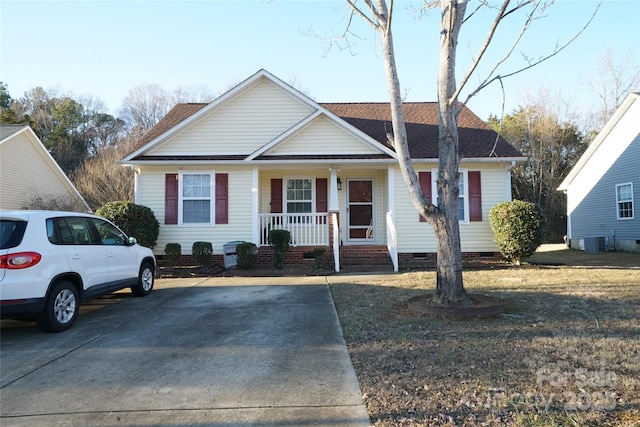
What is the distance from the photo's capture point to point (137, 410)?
3447mm

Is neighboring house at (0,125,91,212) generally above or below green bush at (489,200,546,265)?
above

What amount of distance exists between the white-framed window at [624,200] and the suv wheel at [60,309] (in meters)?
21.4

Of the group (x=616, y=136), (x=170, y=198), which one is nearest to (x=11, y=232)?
(x=170, y=198)

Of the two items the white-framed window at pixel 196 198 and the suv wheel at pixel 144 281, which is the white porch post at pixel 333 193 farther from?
the suv wheel at pixel 144 281

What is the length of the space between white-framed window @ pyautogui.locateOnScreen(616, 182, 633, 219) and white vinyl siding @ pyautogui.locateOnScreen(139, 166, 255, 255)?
55.7 feet

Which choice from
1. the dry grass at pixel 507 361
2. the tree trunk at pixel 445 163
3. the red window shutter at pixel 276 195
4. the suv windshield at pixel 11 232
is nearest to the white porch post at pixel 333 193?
the red window shutter at pixel 276 195

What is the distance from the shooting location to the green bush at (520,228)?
11882mm

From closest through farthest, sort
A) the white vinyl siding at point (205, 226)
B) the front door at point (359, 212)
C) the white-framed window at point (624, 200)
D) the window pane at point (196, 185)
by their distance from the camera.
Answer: the white vinyl siding at point (205, 226), the window pane at point (196, 185), the front door at point (359, 212), the white-framed window at point (624, 200)

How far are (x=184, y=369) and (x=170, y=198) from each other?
32.9 ft

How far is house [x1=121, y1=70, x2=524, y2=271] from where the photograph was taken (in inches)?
516

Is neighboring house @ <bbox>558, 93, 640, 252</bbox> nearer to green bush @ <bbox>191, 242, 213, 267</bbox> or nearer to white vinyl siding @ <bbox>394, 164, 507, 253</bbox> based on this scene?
white vinyl siding @ <bbox>394, 164, 507, 253</bbox>

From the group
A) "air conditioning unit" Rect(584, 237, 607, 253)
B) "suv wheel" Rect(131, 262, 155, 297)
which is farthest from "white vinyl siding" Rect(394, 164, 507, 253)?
"air conditioning unit" Rect(584, 237, 607, 253)

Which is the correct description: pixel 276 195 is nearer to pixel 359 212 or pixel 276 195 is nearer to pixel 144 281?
pixel 359 212

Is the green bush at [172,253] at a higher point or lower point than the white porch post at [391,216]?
lower
